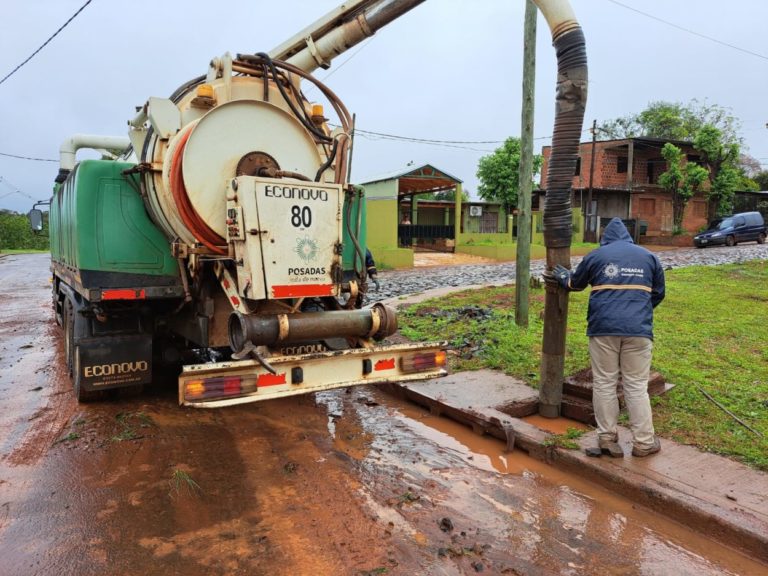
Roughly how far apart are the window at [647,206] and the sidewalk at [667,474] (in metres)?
32.9

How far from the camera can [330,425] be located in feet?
16.9

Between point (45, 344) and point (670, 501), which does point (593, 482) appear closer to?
point (670, 501)

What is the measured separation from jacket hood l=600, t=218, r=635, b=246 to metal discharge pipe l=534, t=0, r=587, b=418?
339mm

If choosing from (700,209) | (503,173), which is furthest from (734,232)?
(503,173)

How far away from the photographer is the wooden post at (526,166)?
25.8ft

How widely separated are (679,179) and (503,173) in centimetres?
990

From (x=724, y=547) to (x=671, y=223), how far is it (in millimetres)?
35290

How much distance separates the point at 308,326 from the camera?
417 centimetres

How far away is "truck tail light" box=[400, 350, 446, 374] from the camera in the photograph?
177 inches

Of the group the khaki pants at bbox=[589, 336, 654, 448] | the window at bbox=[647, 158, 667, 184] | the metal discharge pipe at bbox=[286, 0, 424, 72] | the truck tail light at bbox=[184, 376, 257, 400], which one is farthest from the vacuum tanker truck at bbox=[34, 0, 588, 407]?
the window at bbox=[647, 158, 667, 184]

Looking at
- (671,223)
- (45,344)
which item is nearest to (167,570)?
(45,344)

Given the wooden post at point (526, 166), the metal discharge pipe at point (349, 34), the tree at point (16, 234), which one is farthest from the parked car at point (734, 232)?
the tree at point (16, 234)

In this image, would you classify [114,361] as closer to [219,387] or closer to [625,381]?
[219,387]

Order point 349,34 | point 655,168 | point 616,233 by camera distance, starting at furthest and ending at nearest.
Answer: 1. point 655,168
2. point 349,34
3. point 616,233
